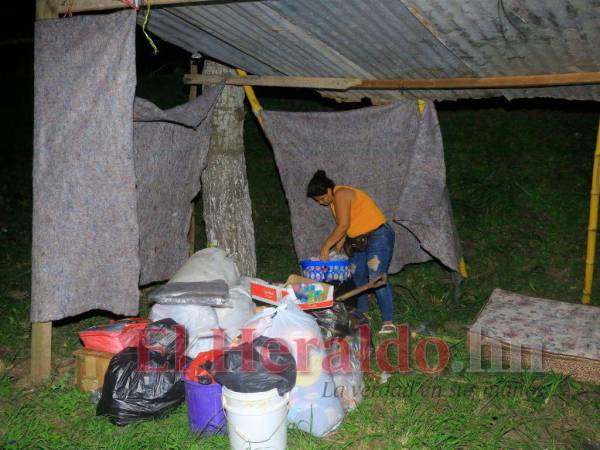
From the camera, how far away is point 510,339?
4613mm

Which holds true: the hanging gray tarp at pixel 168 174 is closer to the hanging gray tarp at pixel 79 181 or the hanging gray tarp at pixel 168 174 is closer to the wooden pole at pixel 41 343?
the hanging gray tarp at pixel 79 181

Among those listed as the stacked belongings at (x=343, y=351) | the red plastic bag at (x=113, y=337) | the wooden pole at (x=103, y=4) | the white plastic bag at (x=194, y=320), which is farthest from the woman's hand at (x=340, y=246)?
the wooden pole at (x=103, y=4)

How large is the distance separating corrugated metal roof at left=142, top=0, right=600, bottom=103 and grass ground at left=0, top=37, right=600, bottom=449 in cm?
237

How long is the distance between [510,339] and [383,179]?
1.90 m

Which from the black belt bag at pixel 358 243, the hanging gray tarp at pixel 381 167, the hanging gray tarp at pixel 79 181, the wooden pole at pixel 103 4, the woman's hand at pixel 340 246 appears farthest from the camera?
the woman's hand at pixel 340 246

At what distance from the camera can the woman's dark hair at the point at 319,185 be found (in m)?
5.38

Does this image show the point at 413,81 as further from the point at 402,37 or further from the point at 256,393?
the point at 256,393

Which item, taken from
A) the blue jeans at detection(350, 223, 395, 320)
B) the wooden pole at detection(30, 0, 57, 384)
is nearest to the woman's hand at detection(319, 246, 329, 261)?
the blue jeans at detection(350, 223, 395, 320)

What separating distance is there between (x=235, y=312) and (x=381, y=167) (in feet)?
7.06

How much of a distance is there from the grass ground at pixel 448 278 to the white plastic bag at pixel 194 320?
466mm

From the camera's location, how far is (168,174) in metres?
4.96

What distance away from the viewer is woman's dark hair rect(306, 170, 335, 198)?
538 cm

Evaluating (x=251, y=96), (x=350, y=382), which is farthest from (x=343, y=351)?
(x=251, y=96)

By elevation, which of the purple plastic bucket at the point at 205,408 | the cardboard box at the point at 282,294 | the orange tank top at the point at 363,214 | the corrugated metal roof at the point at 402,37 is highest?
the corrugated metal roof at the point at 402,37
